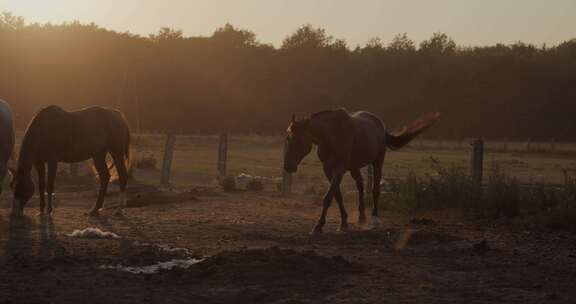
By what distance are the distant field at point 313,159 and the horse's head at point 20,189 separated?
8.22m

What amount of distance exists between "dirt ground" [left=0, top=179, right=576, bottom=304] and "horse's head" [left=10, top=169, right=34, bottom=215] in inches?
12.9

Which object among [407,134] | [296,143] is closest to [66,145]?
[296,143]

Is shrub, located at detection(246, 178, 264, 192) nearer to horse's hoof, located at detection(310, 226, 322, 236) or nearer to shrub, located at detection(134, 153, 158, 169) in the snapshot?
shrub, located at detection(134, 153, 158, 169)

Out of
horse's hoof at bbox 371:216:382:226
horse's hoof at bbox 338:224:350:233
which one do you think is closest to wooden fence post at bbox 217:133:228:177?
horse's hoof at bbox 371:216:382:226

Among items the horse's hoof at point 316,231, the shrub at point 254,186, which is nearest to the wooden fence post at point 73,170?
the shrub at point 254,186

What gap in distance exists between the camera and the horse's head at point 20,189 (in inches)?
512

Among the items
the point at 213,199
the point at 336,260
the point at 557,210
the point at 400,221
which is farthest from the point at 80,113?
the point at 557,210

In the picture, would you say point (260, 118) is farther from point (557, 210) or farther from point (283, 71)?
point (557, 210)

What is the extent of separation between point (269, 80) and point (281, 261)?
197 ft

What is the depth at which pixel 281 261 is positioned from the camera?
8375 millimetres

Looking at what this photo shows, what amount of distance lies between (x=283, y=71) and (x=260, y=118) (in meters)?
9.70

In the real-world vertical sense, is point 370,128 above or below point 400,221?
above

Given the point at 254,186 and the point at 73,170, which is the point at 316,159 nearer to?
the point at 73,170

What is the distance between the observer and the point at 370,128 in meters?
13.1
